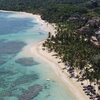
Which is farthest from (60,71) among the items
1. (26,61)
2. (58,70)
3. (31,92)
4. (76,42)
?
(76,42)

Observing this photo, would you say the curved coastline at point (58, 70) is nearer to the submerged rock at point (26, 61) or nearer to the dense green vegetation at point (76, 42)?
the dense green vegetation at point (76, 42)

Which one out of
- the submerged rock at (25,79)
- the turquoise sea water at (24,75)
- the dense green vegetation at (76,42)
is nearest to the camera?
the turquoise sea water at (24,75)

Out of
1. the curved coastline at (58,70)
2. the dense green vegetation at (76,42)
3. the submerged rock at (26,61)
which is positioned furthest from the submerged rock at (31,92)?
the submerged rock at (26,61)

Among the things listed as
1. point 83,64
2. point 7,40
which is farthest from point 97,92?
point 7,40

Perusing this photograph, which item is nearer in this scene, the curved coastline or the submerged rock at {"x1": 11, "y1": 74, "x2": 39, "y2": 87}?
the curved coastline

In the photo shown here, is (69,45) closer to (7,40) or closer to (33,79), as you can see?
(33,79)

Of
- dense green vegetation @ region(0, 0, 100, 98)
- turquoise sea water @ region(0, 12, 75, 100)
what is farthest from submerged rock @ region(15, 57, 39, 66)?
dense green vegetation @ region(0, 0, 100, 98)

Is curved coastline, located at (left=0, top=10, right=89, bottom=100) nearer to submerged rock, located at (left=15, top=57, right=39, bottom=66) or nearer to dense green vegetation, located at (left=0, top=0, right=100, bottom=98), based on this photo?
dense green vegetation, located at (left=0, top=0, right=100, bottom=98)
